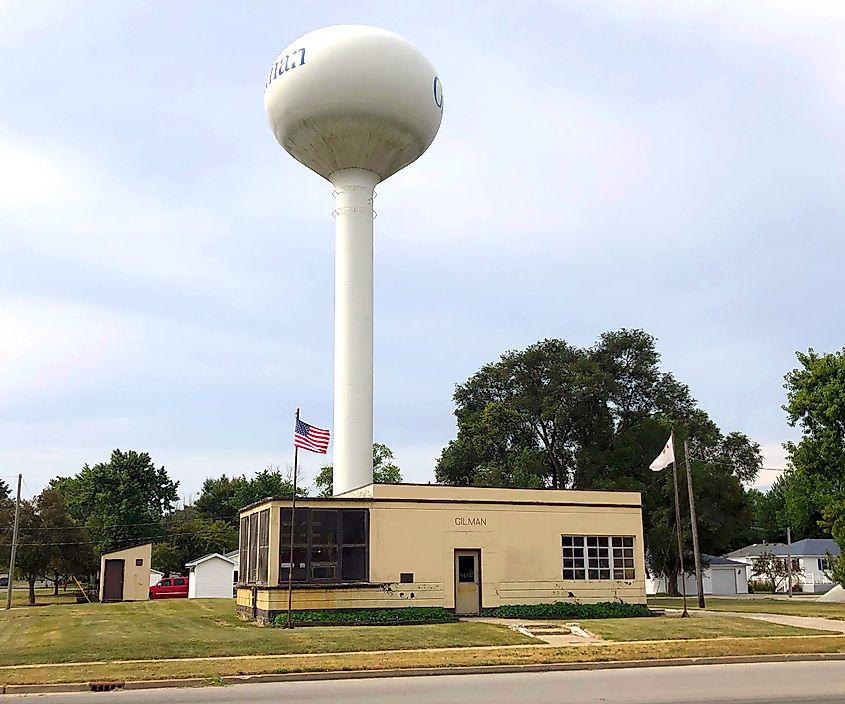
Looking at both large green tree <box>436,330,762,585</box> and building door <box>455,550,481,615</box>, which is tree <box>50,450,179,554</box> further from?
building door <box>455,550,481,615</box>

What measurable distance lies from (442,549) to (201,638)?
9191 millimetres

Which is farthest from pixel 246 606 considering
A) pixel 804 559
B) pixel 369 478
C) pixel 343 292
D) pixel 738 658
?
pixel 804 559

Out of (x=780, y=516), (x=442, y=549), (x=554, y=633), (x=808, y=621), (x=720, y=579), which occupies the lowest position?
(x=808, y=621)

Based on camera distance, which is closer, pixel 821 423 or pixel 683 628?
pixel 683 628

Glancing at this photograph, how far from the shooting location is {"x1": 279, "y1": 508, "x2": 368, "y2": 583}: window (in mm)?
27188

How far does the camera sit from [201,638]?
2186 centimetres

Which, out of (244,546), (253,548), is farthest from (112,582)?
(253,548)

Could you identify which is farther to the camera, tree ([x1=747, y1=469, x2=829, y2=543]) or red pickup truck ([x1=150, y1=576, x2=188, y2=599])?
tree ([x1=747, y1=469, x2=829, y2=543])

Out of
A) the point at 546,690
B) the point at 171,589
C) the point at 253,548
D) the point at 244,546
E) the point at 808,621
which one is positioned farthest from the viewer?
the point at 171,589

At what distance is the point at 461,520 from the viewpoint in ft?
96.3

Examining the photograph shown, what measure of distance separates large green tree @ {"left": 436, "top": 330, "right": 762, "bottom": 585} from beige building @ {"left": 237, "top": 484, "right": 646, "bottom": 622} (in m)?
22.7

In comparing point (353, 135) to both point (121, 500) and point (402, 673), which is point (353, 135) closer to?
point (402, 673)

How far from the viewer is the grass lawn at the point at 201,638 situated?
19.4 metres

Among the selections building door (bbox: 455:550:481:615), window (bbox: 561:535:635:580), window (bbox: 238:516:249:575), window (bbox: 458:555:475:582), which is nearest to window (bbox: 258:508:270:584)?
window (bbox: 238:516:249:575)
